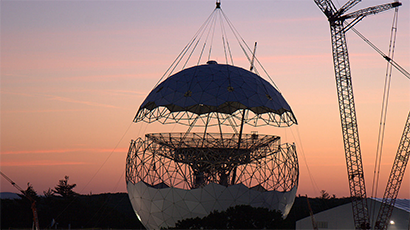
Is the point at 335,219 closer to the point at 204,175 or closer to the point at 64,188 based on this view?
the point at 204,175

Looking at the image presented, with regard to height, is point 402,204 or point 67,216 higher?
point 402,204

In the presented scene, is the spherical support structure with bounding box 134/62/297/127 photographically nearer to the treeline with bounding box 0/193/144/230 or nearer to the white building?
the white building

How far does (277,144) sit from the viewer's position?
6122 centimetres

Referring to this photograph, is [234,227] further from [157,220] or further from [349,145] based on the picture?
[349,145]

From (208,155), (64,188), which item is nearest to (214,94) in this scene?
(208,155)

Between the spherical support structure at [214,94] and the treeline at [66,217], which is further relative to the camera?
the treeline at [66,217]

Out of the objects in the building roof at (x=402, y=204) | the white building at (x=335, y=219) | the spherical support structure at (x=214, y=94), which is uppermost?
the spherical support structure at (x=214, y=94)

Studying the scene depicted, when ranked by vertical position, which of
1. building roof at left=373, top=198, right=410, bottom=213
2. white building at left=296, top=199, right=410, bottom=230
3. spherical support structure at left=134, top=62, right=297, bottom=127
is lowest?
white building at left=296, top=199, right=410, bottom=230

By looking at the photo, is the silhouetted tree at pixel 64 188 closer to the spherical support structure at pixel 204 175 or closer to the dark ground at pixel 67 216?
the dark ground at pixel 67 216

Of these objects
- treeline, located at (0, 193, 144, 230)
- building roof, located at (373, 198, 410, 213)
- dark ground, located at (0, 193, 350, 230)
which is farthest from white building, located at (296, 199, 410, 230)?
treeline, located at (0, 193, 144, 230)

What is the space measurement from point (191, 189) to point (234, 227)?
Result: 785cm

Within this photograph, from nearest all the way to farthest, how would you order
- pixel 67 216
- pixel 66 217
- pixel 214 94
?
pixel 214 94, pixel 66 217, pixel 67 216

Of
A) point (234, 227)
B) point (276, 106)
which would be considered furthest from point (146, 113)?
point (234, 227)

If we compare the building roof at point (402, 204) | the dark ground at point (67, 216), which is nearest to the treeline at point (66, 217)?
the dark ground at point (67, 216)
